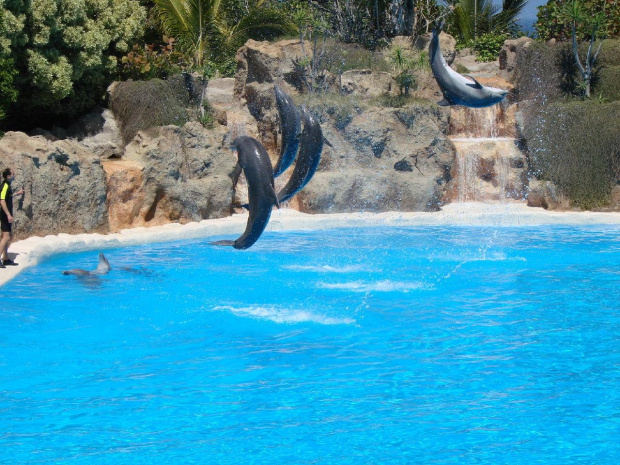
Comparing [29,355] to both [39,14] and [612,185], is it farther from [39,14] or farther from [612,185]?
[612,185]

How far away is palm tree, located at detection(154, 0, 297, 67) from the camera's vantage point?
66.8ft

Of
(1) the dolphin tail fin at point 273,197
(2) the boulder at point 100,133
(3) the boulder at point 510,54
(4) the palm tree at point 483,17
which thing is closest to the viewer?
(1) the dolphin tail fin at point 273,197

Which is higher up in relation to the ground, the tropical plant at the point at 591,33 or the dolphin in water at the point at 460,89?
the tropical plant at the point at 591,33

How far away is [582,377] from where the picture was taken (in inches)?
293

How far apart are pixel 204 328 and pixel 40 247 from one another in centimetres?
508

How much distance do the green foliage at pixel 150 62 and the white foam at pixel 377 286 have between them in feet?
33.2

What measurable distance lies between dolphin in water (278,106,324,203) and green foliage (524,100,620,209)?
1044cm

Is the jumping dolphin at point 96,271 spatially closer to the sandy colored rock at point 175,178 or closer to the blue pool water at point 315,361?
the blue pool water at point 315,361

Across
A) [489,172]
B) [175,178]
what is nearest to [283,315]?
[175,178]

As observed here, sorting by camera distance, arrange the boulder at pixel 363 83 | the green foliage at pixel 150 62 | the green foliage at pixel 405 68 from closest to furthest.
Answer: the green foliage at pixel 150 62
the green foliage at pixel 405 68
the boulder at pixel 363 83

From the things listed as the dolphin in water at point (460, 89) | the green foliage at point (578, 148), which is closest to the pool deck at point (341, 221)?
the green foliage at point (578, 148)

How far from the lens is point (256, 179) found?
9.11 meters

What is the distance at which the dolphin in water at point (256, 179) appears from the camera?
8984 mm

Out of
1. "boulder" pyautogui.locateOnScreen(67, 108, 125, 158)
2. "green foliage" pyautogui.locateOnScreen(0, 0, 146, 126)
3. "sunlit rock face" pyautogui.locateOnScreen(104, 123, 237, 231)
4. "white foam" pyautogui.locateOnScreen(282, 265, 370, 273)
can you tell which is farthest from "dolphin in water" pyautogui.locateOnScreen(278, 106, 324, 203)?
"boulder" pyautogui.locateOnScreen(67, 108, 125, 158)
